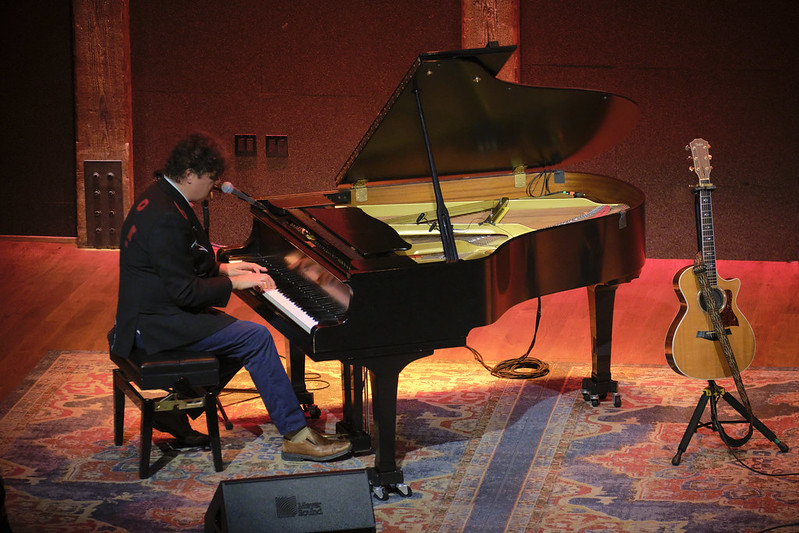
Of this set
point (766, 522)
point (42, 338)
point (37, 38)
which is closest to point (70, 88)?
point (37, 38)

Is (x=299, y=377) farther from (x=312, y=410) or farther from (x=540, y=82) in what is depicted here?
(x=540, y=82)

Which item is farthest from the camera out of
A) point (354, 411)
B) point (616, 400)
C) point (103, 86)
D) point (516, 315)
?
point (103, 86)

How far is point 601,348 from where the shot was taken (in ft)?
15.9

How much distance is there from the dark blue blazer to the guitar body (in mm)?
1739

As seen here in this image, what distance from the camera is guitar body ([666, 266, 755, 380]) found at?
13.5ft

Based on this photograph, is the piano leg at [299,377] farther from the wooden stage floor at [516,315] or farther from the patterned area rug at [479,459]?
the wooden stage floor at [516,315]

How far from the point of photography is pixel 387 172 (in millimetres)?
4883

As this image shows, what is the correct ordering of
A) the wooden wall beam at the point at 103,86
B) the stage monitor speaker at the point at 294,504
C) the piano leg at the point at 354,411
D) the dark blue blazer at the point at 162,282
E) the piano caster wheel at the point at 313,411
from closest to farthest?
the stage monitor speaker at the point at 294,504 → the dark blue blazer at the point at 162,282 → the piano leg at the point at 354,411 → the piano caster wheel at the point at 313,411 → the wooden wall beam at the point at 103,86

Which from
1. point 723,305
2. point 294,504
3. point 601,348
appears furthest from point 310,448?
point 723,305

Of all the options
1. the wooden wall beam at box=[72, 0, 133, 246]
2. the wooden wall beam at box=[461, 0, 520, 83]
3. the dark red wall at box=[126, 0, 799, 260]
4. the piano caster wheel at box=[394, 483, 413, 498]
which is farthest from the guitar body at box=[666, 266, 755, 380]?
the wooden wall beam at box=[72, 0, 133, 246]

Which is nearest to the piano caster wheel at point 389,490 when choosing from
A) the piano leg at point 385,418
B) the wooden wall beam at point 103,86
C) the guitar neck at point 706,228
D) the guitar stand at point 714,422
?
the piano leg at point 385,418

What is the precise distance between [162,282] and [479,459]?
1426 mm

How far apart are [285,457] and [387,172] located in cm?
143

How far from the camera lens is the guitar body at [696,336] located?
4121 mm
